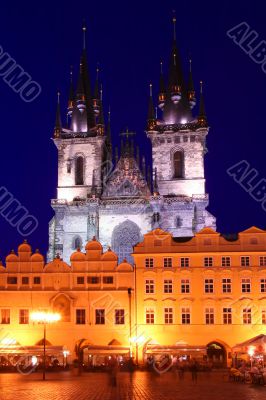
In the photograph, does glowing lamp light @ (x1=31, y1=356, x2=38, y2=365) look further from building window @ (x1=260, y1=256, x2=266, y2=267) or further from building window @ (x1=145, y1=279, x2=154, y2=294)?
building window @ (x1=260, y1=256, x2=266, y2=267)

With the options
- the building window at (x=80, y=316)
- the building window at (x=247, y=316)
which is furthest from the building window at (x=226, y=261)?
the building window at (x=80, y=316)

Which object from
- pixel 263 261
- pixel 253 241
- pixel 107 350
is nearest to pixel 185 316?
pixel 107 350

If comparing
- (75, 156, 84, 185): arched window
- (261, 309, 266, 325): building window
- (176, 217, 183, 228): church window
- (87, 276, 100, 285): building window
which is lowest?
(261, 309, 266, 325): building window

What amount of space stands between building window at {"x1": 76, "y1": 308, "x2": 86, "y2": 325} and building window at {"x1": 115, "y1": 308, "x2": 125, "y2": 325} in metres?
2.74

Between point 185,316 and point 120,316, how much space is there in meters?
5.41

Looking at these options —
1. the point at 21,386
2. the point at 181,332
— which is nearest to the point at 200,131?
the point at 181,332

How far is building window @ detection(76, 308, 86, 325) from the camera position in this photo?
173ft

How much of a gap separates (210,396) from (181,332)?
27.0m

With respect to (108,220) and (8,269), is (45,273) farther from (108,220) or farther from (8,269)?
(108,220)

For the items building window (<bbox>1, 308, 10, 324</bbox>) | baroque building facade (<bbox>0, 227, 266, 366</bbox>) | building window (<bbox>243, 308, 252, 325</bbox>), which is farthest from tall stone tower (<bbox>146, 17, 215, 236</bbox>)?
building window (<bbox>1, 308, 10, 324</bbox>)

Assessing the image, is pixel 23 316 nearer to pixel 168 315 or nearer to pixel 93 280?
Answer: pixel 93 280

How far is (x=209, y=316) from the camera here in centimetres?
5188

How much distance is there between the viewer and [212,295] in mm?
52281

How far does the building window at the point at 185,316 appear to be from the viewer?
170ft
